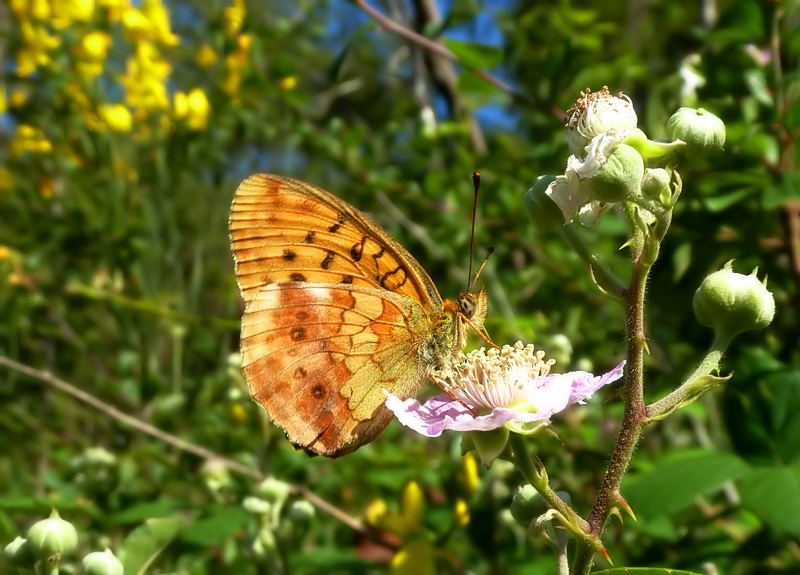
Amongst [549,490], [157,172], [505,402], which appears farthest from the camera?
[157,172]

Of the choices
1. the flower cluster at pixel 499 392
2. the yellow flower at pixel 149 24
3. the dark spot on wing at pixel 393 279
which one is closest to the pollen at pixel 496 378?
the flower cluster at pixel 499 392

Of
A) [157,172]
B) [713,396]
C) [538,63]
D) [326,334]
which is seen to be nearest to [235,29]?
[157,172]

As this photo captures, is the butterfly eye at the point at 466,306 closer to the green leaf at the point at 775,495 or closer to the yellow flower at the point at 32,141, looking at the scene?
the green leaf at the point at 775,495

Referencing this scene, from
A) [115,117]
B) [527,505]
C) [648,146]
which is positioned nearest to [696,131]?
[648,146]

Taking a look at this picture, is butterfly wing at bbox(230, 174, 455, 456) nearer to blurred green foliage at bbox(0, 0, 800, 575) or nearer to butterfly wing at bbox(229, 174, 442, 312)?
butterfly wing at bbox(229, 174, 442, 312)

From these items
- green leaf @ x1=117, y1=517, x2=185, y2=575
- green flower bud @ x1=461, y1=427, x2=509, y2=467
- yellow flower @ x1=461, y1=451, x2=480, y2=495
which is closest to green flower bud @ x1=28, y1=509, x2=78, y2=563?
green leaf @ x1=117, y1=517, x2=185, y2=575

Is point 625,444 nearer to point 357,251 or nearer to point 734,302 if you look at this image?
point 734,302

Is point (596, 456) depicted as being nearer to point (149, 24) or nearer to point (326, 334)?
point (326, 334)
